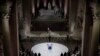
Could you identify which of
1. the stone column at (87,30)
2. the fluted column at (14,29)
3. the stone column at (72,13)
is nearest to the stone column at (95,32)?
the stone column at (87,30)

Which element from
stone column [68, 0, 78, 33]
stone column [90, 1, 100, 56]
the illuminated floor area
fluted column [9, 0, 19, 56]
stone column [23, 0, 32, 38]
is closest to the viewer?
stone column [90, 1, 100, 56]

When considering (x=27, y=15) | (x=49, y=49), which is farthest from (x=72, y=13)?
(x=49, y=49)

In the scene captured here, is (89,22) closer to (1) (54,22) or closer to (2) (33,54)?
(2) (33,54)

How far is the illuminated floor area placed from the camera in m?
13.2

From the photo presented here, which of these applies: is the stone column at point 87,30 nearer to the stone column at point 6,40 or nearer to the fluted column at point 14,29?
the fluted column at point 14,29

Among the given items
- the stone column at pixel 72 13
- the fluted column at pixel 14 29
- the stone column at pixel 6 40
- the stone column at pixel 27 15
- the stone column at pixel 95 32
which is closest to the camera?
the stone column at pixel 95 32

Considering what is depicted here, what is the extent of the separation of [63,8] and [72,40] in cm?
509

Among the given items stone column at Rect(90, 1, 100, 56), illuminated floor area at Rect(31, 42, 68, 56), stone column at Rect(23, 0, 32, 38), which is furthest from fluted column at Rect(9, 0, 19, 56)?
stone column at Rect(23, 0, 32, 38)

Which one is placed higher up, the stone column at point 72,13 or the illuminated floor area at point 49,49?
the stone column at point 72,13

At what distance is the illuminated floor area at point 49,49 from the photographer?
13.2 m

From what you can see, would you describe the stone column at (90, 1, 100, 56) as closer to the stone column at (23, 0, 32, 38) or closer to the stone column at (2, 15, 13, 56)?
the stone column at (2, 15, 13, 56)

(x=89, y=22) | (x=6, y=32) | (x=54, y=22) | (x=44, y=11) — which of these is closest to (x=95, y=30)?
(x=89, y=22)

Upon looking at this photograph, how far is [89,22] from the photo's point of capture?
11312 millimetres

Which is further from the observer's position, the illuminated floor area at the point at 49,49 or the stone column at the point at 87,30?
the illuminated floor area at the point at 49,49
